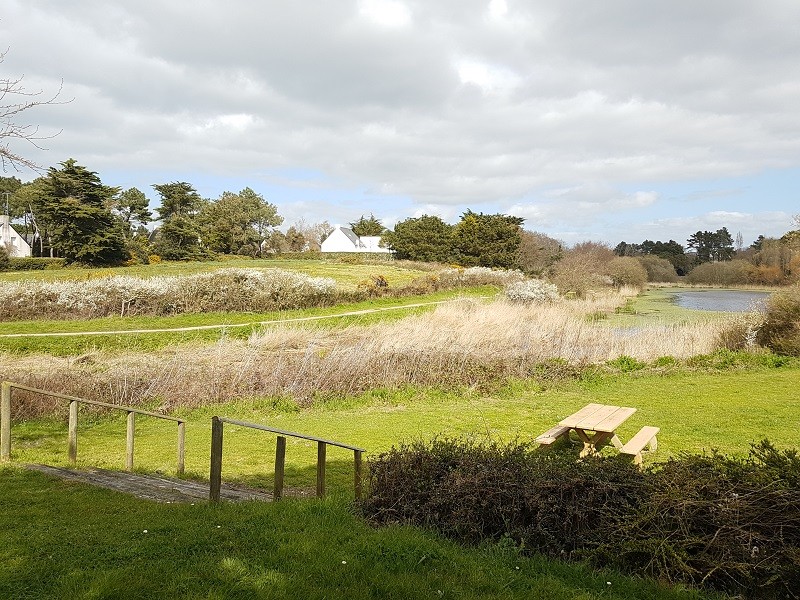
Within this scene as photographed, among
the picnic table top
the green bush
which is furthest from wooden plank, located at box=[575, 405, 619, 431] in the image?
the green bush

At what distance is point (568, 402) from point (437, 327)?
7.03 metres

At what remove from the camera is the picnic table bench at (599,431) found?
710 cm

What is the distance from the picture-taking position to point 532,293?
101ft

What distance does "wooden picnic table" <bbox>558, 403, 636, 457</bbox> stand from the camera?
7391 millimetres

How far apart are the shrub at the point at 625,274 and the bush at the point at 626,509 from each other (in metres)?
44.8

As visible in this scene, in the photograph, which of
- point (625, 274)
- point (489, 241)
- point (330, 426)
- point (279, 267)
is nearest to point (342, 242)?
point (489, 241)

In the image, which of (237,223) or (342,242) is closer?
(237,223)

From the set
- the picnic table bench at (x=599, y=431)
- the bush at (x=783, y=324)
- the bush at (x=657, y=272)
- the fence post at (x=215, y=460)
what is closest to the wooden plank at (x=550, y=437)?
the picnic table bench at (x=599, y=431)

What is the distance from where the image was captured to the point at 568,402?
12164mm

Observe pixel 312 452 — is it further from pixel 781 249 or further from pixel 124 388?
pixel 781 249

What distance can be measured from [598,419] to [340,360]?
720 cm

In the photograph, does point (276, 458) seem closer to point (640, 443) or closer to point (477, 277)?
point (640, 443)

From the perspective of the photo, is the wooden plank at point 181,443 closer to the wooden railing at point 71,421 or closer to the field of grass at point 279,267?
the wooden railing at point 71,421

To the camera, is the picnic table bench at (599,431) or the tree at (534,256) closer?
the picnic table bench at (599,431)
